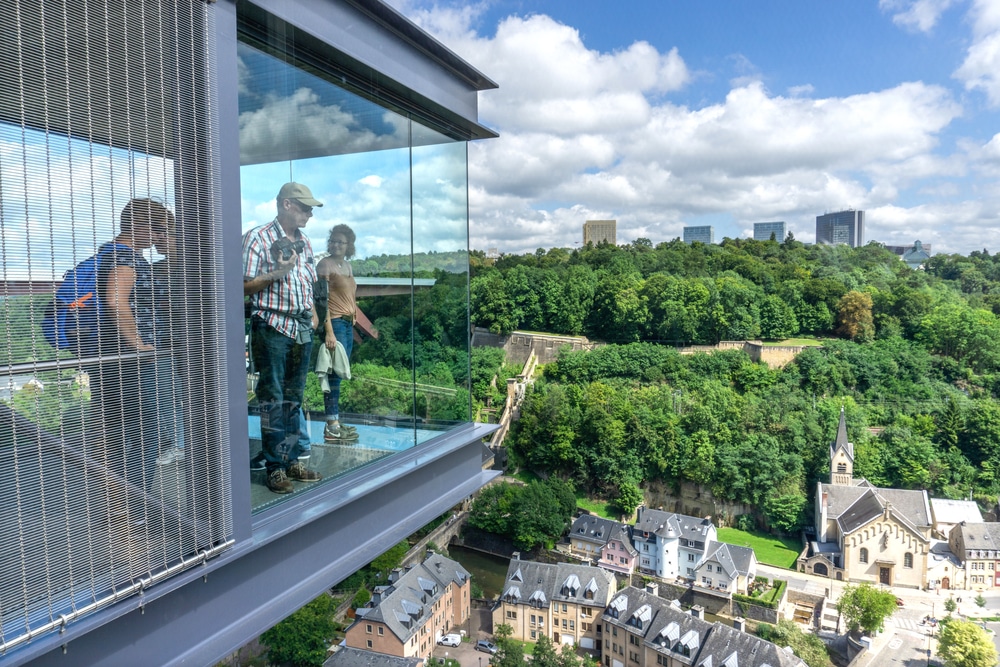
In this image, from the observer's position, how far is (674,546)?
17078mm

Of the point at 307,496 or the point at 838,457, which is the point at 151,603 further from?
the point at 838,457

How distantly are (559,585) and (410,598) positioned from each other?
361cm

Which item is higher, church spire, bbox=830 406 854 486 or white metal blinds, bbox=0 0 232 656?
white metal blinds, bbox=0 0 232 656

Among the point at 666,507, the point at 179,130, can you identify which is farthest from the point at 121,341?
the point at 666,507

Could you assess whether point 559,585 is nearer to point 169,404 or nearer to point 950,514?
point 950,514

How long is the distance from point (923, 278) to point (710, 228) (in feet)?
125

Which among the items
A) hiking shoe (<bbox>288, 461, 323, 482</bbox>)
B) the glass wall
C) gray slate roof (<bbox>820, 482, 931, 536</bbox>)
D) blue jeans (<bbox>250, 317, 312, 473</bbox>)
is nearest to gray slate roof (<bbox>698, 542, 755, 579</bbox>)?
gray slate roof (<bbox>820, 482, 931, 536</bbox>)

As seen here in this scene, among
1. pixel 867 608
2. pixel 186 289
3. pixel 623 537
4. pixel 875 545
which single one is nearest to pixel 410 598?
pixel 623 537

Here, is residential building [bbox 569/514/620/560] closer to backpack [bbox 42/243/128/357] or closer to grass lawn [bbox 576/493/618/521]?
grass lawn [bbox 576/493/618/521]

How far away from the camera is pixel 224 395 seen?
2.06m

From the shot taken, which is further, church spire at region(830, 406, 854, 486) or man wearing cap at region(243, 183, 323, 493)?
church spire at region(830, 406, 854, 486)

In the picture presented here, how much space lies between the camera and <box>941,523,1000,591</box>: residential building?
1619 cm

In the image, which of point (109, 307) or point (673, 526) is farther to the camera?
point (673, 526)

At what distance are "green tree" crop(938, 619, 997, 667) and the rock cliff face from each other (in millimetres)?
6921
